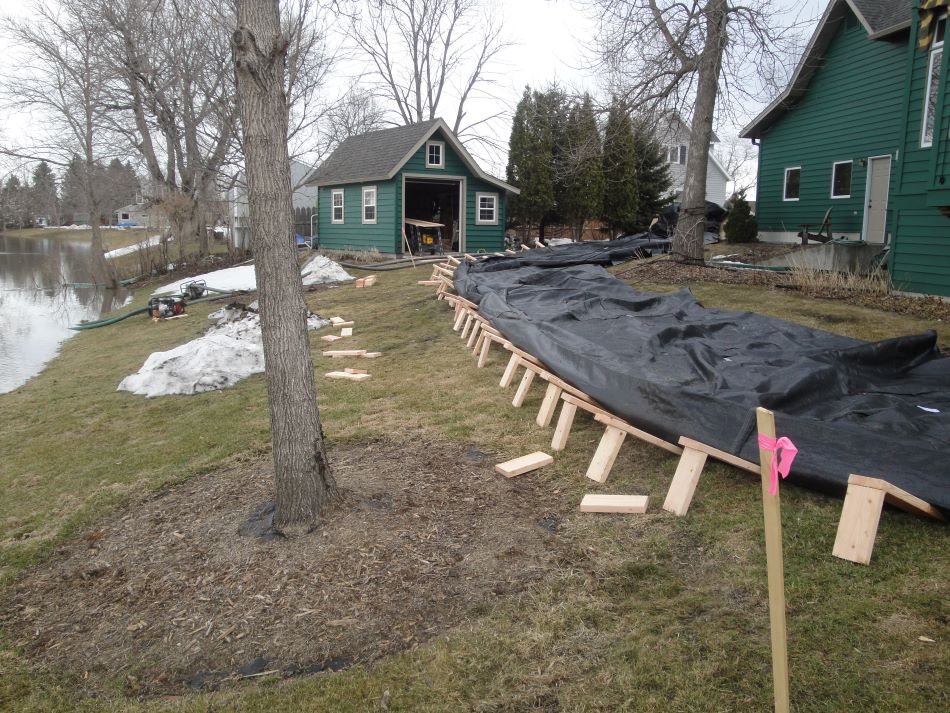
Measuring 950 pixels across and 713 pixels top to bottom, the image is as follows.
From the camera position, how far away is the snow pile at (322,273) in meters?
18.3

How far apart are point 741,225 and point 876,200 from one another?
11.8 feet

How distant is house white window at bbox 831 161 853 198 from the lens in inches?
671

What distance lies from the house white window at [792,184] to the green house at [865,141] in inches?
1.1

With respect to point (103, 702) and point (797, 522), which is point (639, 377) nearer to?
point (797, 522)

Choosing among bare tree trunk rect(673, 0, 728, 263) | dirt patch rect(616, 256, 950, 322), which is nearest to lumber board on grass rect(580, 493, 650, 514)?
dirt patch rect(616, 256, 950, 322)

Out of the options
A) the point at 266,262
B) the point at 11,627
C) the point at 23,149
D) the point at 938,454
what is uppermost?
the point at 23,149

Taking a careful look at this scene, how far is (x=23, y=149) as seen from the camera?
2641cm

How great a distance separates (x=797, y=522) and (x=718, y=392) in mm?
1019

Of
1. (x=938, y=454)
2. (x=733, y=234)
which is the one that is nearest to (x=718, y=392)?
(x=938, y=454)

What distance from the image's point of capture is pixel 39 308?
21328 millimetres

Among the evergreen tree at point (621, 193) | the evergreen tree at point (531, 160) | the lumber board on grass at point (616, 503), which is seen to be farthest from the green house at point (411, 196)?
the lumber board on grass at point (616, 503)

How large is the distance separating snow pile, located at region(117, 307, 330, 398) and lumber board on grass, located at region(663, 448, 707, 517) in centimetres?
586

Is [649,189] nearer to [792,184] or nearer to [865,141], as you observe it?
[792,184]

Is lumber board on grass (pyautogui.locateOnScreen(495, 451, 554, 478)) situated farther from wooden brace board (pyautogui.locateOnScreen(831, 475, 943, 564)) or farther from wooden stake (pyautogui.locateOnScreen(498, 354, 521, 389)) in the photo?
wooden brace board (pyautogui.locateOnScreen(831, 475, 943, 564))
